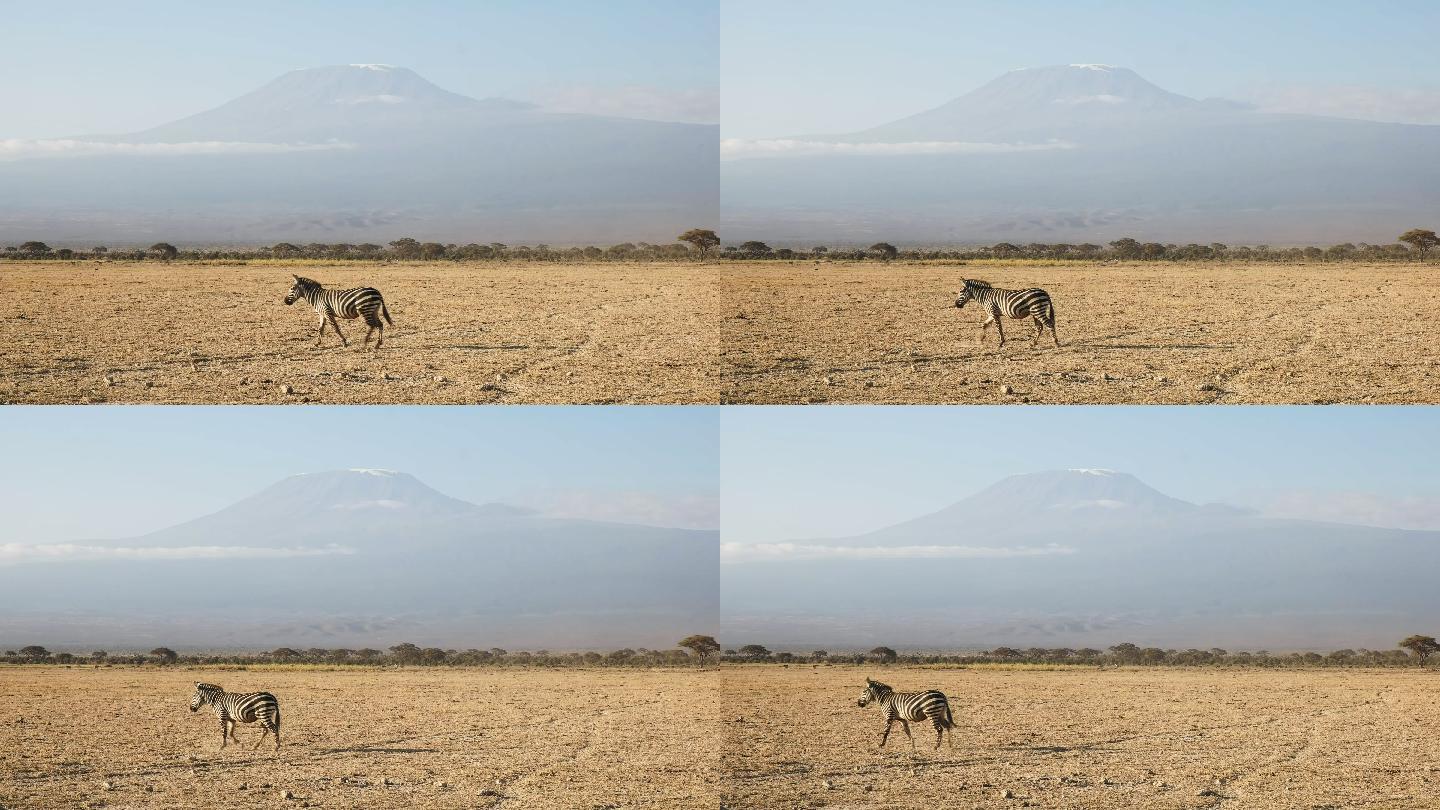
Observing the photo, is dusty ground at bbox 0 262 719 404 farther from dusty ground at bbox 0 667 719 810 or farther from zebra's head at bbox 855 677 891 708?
dusty ground at bbox 0 667 719 810

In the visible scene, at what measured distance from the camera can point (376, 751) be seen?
63.2ft

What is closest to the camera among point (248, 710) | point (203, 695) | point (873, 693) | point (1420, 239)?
→ point (873, 693)

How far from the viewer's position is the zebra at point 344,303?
21500 mm

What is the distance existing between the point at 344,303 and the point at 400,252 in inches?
1624

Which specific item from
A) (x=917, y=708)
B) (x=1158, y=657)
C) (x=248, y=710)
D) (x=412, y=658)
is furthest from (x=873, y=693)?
(x=412, y=658)

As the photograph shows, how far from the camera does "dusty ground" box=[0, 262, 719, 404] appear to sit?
Result: 19.4 metres

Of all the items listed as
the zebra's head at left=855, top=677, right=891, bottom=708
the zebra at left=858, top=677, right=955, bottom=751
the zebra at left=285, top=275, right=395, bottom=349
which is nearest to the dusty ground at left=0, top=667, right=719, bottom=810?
the zebra's head at left=855, top=677, right=891, bottom=708

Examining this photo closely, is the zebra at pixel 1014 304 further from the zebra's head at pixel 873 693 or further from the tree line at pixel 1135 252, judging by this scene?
the tree line at pixel 1135 252

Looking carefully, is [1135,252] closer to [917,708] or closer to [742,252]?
[742,252]

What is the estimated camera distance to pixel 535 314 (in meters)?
30.3

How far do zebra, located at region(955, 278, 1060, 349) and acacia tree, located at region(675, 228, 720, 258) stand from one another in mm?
36079

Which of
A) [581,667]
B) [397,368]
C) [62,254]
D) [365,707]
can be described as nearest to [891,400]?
[397,368]

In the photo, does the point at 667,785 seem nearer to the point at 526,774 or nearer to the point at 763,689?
the point at 526,774

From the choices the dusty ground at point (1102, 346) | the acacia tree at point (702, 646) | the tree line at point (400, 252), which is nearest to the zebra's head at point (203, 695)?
the dusty ground at point (1102, 346)
